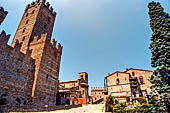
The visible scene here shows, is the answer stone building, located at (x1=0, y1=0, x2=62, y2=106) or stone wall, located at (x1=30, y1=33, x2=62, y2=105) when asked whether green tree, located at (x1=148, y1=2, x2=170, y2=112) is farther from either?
stone building, located at (x1=0, y1=0, x2=62, y2=106)

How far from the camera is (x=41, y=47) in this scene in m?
21.6

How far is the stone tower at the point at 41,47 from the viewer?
19191 mm

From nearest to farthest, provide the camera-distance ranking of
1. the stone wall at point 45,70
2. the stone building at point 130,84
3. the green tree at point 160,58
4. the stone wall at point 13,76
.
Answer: the green tree at point 160,58 < the stone wall at point 13,76 < the stone wall at point 45,70 < the stone building at point 130,84

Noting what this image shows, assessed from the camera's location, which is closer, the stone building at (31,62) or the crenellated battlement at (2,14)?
the stone building at (31,62)

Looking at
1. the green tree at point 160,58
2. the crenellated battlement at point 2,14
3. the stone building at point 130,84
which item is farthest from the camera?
the stone building at point 130,84

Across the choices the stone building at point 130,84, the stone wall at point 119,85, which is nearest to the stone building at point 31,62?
the stone wall at point 119,85

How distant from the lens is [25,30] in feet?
81.9

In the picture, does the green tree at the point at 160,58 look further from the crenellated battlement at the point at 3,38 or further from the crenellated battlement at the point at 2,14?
the crenellated battlement at the point at 2,14

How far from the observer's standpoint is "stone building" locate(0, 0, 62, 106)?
15.3 m

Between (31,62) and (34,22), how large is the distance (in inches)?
380

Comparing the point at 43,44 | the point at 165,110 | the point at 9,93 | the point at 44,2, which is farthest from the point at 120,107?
the point at 44,2

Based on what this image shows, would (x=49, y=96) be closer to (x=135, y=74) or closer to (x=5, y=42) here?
(x=5, y=42)

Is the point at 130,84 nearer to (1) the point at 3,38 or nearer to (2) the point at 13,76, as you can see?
(2) the point at 13,76

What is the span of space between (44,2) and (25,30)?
9.03 meters
